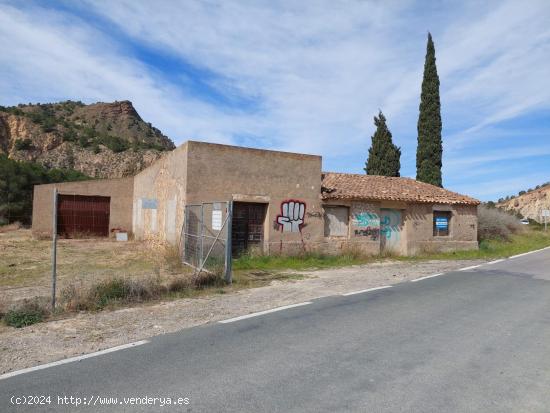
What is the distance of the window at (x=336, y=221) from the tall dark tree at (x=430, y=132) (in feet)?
43.9

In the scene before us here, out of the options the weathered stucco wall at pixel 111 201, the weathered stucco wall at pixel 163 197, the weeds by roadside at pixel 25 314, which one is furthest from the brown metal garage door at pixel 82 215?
the weeds by roadside at pixel 25 314

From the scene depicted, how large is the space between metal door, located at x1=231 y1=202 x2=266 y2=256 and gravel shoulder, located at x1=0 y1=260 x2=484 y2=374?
437 cm

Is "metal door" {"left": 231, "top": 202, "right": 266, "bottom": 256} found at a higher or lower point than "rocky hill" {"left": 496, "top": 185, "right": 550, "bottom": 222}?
lower

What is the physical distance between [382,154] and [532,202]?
55.9 m

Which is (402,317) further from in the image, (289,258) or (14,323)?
(289,258)

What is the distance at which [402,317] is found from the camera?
23.7ft

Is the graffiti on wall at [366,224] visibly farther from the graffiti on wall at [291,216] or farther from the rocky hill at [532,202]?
the rocky hill at [532,202]

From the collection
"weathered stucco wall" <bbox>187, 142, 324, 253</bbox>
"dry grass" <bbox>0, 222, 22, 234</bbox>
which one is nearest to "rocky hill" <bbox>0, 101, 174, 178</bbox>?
"dry grass" <bbox>0, 222, 22, 234</bbox>

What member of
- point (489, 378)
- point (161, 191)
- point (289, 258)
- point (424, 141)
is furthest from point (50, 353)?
point (424, 141)

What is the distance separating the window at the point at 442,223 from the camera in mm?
20223

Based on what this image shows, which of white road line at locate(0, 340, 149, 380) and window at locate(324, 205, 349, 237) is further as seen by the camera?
window at locate(324, 205, 349, 237)

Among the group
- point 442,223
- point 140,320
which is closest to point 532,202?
point 442,223

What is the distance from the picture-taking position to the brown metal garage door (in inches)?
1037

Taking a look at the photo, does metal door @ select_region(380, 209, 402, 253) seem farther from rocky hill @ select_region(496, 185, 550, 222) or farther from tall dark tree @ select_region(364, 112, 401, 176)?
rocky hill @ select_region(496, 185, 550, 222)
